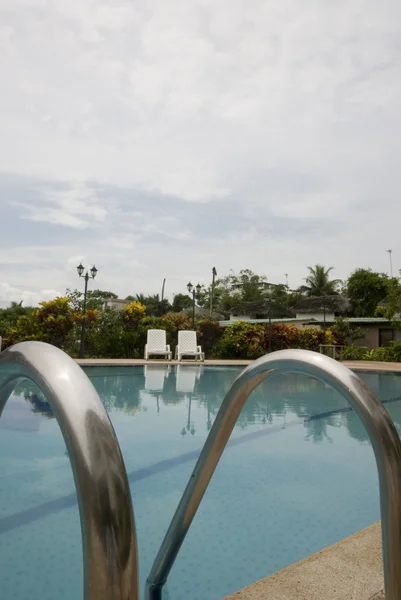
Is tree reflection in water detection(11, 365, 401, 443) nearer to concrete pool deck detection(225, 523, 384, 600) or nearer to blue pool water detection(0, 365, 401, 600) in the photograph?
blue pool water detection(0, 365, 401, 600)

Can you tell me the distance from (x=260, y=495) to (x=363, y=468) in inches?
61.4

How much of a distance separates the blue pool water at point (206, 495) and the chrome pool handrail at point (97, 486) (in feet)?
0.81

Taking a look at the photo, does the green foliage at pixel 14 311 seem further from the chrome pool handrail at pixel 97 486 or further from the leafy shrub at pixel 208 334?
the chrome pool handrail at pixel 97 486

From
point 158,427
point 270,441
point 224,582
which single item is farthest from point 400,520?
point 158,427

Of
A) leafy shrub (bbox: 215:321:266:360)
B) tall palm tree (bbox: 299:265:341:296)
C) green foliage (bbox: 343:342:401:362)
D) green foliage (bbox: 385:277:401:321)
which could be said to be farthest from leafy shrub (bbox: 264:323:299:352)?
tall palm tree (bbox: 299:265:341:296)

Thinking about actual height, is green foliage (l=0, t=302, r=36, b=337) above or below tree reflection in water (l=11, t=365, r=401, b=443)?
above

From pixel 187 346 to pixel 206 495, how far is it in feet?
44.4

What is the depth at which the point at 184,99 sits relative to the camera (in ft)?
35.2

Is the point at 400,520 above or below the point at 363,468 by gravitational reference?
above

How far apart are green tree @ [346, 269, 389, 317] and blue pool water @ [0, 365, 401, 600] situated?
38214 millimetres

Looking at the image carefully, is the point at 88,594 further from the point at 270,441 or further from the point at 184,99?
the point at 184,99

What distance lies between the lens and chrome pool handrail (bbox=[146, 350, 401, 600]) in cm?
108

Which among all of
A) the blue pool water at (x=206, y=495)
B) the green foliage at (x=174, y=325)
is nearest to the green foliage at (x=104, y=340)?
the green foliage at (x=174, y=325)

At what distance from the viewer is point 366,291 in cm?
4519
